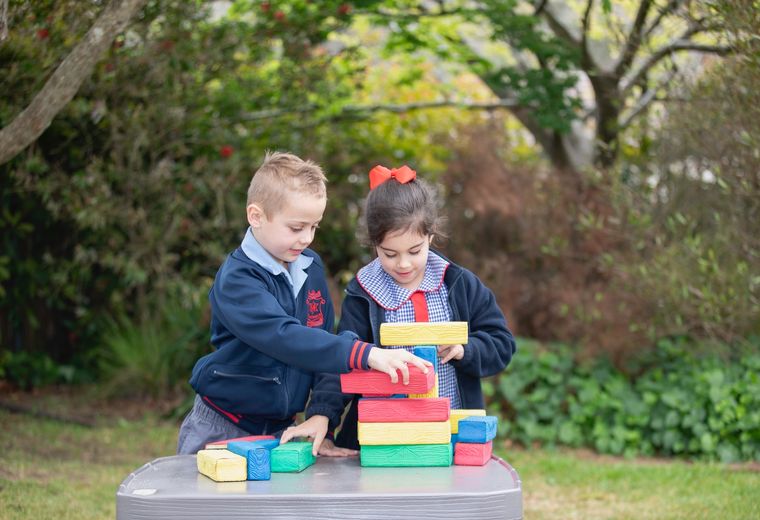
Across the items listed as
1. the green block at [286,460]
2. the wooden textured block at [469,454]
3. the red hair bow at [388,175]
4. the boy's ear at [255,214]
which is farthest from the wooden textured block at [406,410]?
the red hair bow at [388,175]

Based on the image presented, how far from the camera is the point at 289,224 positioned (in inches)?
123

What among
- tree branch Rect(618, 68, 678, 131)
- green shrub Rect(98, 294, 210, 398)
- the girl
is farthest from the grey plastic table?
tree branch Rect(618, 68, 678, 131)

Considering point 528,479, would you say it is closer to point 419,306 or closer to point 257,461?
point 419,306

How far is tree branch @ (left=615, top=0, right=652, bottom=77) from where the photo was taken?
272 inches

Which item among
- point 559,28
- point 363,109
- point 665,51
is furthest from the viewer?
point 363,109

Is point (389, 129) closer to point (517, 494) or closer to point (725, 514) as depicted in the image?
point (725, 514)

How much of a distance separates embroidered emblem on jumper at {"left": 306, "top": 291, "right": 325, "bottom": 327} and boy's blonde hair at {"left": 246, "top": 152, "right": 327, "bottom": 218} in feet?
1.25

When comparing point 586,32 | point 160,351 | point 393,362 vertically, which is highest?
point 393,362

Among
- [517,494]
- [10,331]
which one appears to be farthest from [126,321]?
[517,494]

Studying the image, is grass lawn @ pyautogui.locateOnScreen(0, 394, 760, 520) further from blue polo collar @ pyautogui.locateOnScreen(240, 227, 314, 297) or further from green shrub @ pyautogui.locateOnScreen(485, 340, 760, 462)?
blue polo collar @ pyautogui.locateOnScreen(240, 227, 314, 297)

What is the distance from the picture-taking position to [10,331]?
8789 mm

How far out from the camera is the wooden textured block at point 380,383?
2889 mm

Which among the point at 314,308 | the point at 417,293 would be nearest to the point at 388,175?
the point at 417,293

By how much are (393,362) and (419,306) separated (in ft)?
2.03
